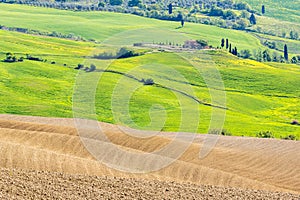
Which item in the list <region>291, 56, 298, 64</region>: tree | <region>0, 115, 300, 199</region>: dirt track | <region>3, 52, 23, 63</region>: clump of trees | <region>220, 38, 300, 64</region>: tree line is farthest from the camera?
<region>291, 56, 298, 64</region>: tree

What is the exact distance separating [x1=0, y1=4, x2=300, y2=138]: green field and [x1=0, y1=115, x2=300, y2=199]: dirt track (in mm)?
17682

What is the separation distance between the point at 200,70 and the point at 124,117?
34.4 m

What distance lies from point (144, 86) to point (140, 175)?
63154mm

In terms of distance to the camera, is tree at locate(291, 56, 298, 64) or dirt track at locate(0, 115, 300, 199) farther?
tree at locate(291, 56, 298, 64)

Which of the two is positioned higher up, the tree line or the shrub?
the shrub

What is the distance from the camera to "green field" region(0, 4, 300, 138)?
78.5 m

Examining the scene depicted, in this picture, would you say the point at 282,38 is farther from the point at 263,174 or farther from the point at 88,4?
the point at 263,174

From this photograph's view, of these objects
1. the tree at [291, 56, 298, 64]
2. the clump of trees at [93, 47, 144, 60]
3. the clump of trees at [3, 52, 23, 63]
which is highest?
the clump of trees at [3, 52, 23, 63]

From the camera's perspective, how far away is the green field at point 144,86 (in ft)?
258

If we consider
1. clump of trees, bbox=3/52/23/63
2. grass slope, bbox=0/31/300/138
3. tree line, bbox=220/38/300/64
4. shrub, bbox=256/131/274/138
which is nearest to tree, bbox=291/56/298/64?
tree line, bbox=220/38/300/64

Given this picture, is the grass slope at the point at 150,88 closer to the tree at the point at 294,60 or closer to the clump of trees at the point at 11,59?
the clump of trees at the point at 11,59

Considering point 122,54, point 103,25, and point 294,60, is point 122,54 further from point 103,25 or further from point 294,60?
point 294,60

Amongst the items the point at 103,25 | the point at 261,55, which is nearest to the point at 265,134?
the point at 261,55

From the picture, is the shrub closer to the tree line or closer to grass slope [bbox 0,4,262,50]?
grass slope [bbox 0,4,262,50]
